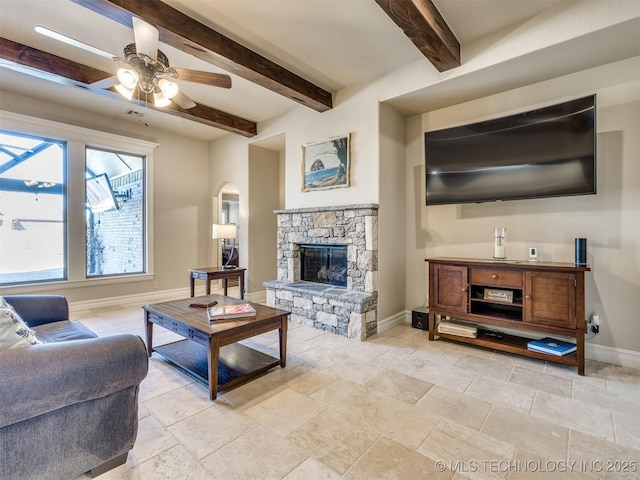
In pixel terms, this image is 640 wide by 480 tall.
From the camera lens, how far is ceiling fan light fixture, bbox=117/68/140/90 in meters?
2.49

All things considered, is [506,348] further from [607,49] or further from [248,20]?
[248,20]

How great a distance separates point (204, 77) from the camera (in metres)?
2.79

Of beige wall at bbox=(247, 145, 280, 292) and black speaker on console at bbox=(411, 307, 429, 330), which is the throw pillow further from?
beige wall at bbox=(247, 145, 280, 292)

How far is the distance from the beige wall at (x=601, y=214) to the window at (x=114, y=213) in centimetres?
542

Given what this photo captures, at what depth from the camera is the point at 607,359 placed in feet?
9.50

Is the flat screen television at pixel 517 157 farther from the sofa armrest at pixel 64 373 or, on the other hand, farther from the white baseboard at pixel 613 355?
the sofa armrest at pixel 64 373

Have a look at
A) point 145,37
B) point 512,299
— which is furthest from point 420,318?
point 145,37

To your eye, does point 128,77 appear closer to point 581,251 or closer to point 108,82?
point 108,82

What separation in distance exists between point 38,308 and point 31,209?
2.73 metres

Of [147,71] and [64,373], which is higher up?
[147,71]

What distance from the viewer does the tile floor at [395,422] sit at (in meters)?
1.61

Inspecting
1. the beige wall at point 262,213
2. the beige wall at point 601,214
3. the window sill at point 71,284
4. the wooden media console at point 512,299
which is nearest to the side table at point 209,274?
the beige wall at point 262,213

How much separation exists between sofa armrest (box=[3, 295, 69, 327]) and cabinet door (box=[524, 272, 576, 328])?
13.9 ft

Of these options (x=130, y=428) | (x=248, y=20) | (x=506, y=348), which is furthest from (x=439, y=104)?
(x=130, y=428)
